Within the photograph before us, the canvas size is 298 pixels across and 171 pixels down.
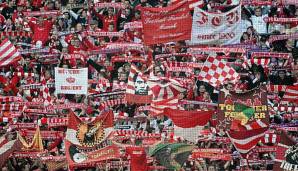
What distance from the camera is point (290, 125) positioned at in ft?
54.5

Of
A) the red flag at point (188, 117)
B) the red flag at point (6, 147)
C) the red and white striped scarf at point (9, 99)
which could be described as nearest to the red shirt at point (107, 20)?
the red and white striped scarf at point (9, 99)

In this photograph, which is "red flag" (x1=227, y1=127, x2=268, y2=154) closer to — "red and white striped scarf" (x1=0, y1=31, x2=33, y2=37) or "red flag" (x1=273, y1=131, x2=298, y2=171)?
"red flag" (x1=273, y1=131, x2=298, y2=171)

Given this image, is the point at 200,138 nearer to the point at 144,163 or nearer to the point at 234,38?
the point at 144,163

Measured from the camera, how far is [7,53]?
1831cm

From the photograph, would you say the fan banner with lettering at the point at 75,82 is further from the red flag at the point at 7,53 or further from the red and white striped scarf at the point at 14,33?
the red and white striped scarf at the point at 14,33

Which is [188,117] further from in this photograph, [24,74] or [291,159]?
[24,74]

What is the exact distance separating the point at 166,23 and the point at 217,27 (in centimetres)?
124

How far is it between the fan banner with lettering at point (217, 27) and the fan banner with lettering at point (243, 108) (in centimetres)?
156

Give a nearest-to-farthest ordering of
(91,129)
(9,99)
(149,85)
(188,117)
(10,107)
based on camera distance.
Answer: (188,117) → (91,129) → (149,85) → (10,107) → (9,99)

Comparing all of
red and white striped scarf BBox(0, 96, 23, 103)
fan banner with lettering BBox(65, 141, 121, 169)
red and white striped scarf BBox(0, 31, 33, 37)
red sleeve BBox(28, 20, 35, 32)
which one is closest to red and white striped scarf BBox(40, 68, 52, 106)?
red and white striped scarf BBox(0, 96, 23, 103)

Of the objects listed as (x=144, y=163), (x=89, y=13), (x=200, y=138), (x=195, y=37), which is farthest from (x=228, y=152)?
(x=89, y=13)

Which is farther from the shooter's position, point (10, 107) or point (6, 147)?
point (10, 107)

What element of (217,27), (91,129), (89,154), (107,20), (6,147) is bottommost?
(89,154)

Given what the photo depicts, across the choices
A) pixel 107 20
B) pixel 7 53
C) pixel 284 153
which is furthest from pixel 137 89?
pixel 284 153
